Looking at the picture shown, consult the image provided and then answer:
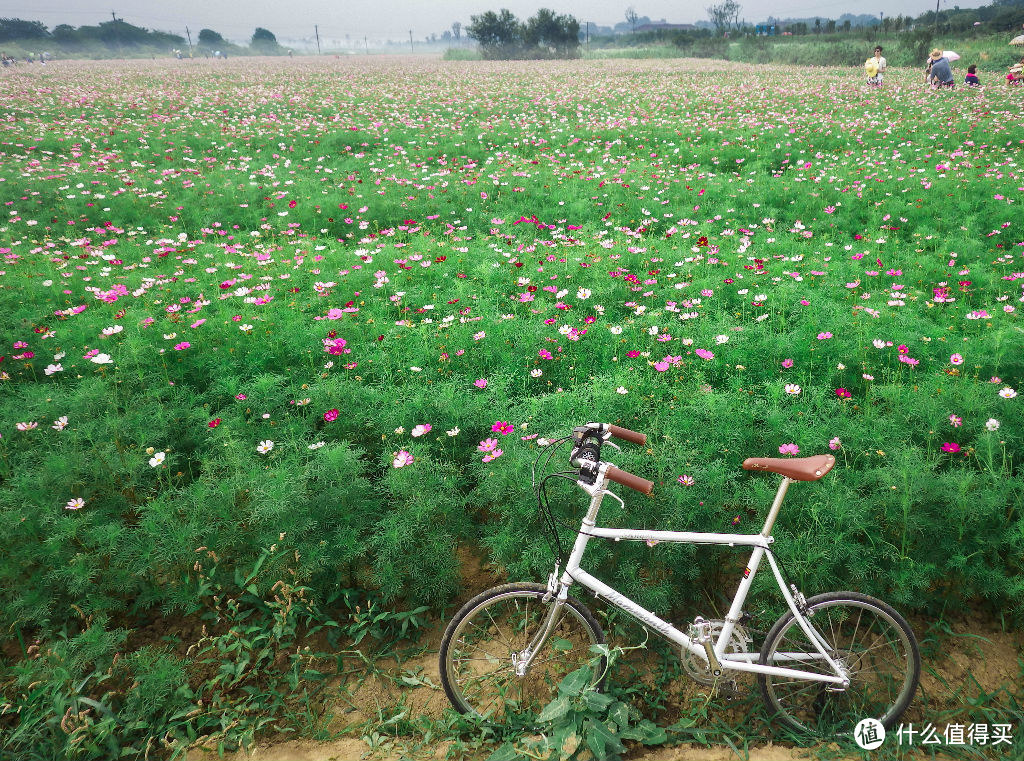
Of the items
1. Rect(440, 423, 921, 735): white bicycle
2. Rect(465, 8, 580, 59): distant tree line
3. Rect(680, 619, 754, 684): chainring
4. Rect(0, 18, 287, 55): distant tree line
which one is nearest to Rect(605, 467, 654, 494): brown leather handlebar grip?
Rect(440, 423, 921, 735): white bicycle

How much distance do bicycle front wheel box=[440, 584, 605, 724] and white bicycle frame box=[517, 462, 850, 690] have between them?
0.10m

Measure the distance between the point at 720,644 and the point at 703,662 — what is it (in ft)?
0.62

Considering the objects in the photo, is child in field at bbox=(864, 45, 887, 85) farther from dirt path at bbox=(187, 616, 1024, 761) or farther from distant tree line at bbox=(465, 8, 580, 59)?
distant tree line at bbox=(465, 8, 580, 59)

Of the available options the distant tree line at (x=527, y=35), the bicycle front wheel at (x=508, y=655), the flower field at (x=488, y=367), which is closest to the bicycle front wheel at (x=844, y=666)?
the flower field at (x=488, y=367)

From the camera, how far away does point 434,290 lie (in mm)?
5359

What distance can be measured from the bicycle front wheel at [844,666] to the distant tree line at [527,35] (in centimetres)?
4711

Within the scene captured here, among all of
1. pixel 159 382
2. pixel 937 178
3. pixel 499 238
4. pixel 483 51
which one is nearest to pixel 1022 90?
pixel 937 178

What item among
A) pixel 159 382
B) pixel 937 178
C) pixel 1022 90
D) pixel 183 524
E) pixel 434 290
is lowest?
pixel 183 524

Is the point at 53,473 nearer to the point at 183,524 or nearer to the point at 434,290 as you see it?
the point at 183,524

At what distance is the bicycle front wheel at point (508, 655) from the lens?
2188 mm

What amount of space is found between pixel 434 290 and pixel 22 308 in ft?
11.7

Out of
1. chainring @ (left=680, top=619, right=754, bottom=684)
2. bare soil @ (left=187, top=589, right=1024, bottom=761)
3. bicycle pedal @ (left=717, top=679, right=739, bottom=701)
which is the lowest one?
bare soil @ (left=187, top=589, right=1024, bottom=761)

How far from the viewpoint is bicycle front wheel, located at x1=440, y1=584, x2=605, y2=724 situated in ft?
7.18

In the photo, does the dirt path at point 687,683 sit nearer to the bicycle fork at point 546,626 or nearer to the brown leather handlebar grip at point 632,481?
the bicycle fork at point 546,626
